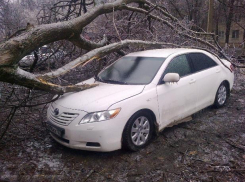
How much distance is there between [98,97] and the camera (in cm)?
400

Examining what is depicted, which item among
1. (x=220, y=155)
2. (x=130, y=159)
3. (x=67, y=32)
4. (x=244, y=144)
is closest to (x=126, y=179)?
(x=130, y=159)

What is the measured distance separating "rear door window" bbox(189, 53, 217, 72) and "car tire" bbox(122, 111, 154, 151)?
68.5 inches

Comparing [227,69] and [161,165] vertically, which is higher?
[227,69]

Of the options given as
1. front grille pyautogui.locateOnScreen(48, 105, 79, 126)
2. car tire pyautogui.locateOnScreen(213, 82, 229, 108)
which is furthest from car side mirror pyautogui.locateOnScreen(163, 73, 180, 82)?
car tire pyautogui.locateOnScreen(213, 82, 229, 108)

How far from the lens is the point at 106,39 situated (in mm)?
7055

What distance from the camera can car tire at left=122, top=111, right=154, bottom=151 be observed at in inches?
153

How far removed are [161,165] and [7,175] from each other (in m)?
2.15

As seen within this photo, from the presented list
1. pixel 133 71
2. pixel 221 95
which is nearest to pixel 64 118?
A: pixel 133 71

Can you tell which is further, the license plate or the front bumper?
the license plate

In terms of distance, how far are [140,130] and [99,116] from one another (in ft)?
2.52

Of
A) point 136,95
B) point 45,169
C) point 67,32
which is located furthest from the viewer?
point 67,32

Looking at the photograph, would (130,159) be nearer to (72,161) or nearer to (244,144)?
(72,161)

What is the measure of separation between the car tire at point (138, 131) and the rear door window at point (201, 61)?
174 centimetres

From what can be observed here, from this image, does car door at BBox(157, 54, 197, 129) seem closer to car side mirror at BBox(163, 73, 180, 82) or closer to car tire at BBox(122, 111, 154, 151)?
car side mirror at BBox(163, 73, 180, 82)
